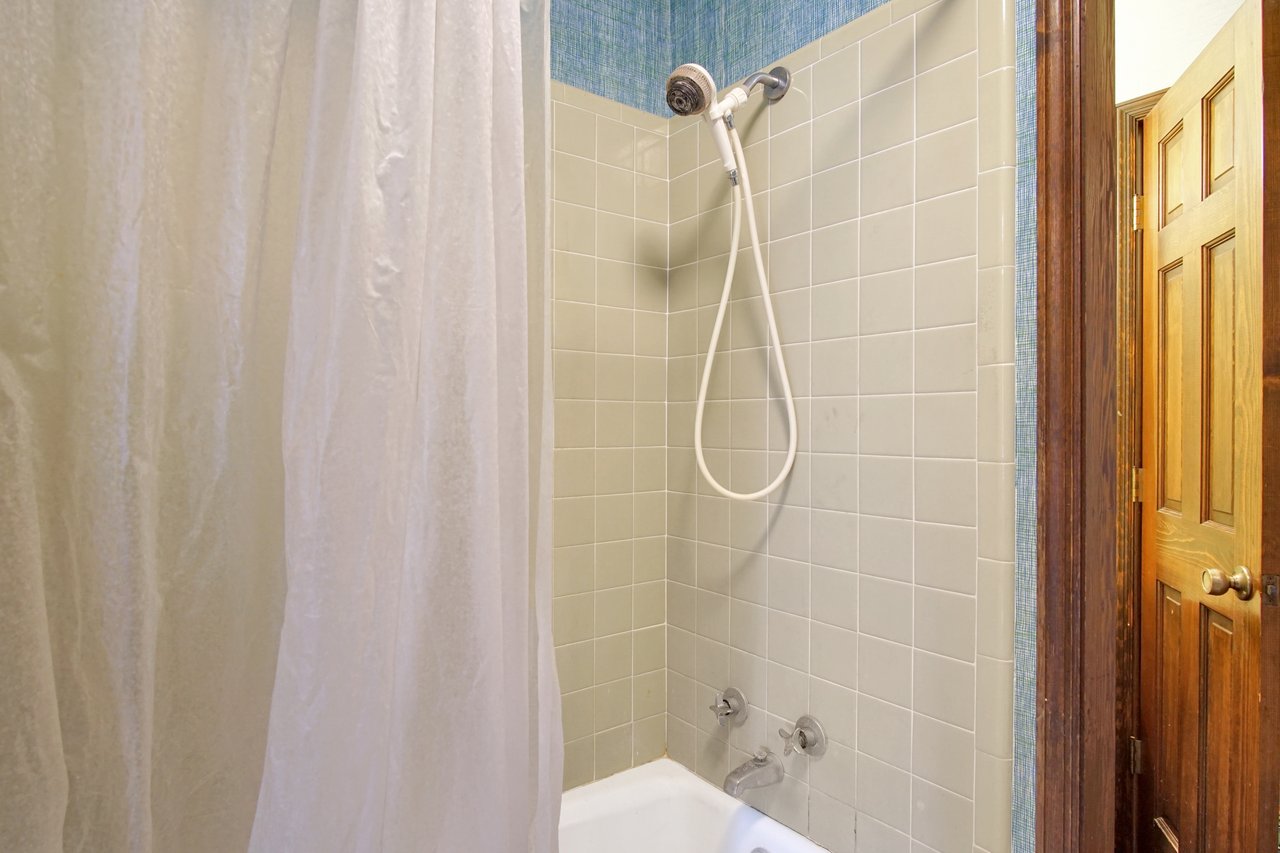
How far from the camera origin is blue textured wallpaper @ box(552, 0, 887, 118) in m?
1.43

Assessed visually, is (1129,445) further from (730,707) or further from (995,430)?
(730,707)

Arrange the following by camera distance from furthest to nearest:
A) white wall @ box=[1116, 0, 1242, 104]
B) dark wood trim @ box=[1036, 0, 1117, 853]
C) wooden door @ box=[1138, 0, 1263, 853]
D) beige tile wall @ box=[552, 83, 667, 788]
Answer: white wall @ box=[1116, 0, 1242, 104], beige tile wall @ box=[552, 83, 667, 788], wooden door @ box=[1138, 0, 1263, 853], dark wood trim @ box=[1036, 0, 1117, 853]

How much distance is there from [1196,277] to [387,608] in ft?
6.46

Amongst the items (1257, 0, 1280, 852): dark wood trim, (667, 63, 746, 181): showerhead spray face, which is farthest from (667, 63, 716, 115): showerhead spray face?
(1257, 0, 1280, 852): dark wood trim

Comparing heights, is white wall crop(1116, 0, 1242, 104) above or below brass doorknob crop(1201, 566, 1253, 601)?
above

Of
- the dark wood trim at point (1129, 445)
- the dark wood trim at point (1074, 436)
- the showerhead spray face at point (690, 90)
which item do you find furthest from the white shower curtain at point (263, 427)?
the dark wood trim at point (1129, 445)

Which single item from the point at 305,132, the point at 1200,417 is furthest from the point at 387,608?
the point at 1200,417

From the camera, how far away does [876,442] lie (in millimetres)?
1231

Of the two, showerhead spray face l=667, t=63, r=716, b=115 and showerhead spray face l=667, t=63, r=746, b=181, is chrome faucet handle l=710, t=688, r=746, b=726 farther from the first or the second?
showerhead spray face l=667, t=63, r=716, b=115

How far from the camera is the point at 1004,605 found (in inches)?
41.4

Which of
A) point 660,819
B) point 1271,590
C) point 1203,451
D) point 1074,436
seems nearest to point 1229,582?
point 1271,590

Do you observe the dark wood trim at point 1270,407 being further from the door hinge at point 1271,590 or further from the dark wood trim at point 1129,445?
the dark wood trim at point 1129,445

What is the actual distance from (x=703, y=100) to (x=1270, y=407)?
4.24 feet

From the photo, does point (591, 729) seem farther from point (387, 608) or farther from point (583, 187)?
point (583, 187)
